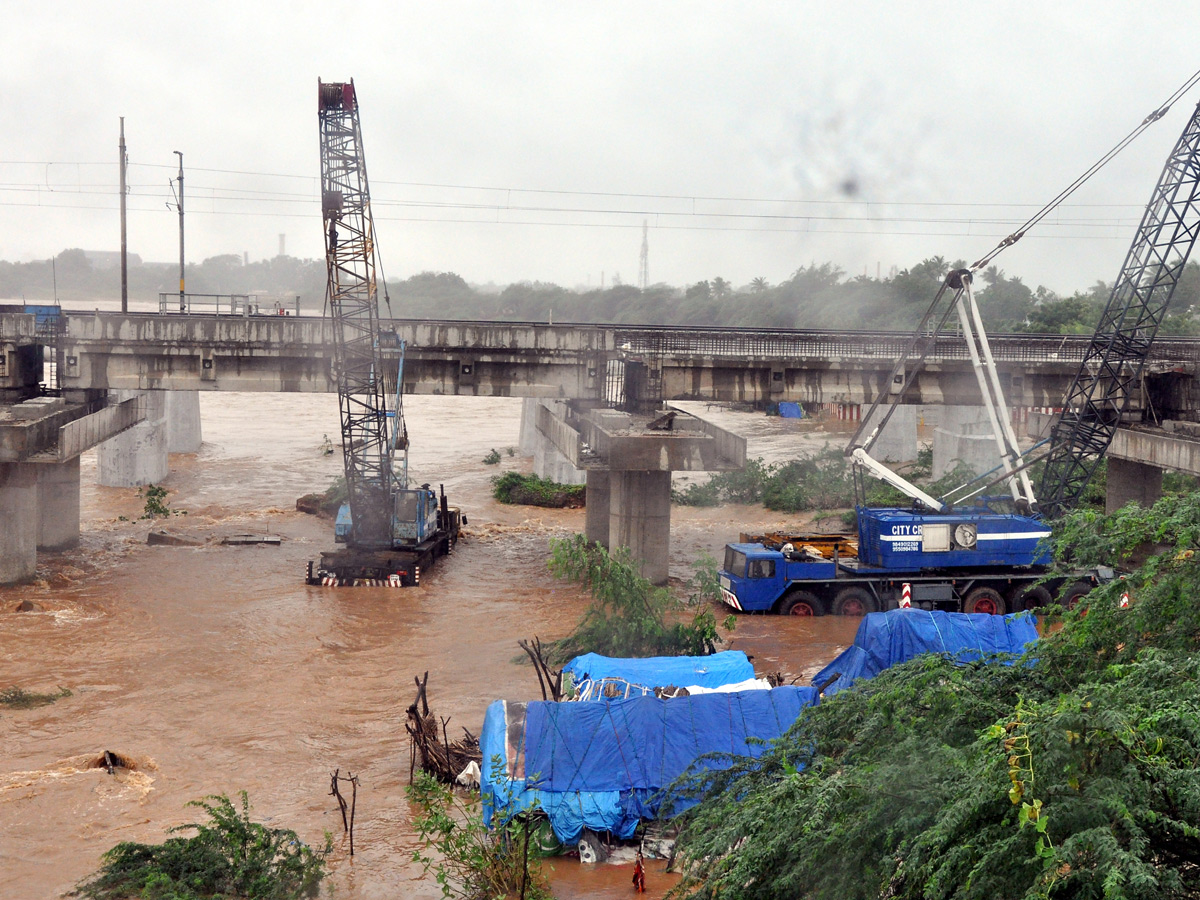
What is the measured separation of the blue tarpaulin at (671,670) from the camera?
57.5 ft

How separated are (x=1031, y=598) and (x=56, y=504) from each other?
90.8 feet

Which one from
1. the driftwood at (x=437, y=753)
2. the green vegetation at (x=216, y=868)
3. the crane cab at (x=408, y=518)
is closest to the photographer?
the green vegetation at (x=216, y=868)

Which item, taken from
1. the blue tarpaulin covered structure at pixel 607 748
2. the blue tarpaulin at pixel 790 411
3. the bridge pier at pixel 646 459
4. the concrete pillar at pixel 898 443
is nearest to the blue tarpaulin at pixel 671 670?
the blue tarpaulin covered structure at pixel 607 748

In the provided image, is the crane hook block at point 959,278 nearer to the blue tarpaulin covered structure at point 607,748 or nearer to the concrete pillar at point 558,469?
the blue tarpaulin covered structure at point 607,748

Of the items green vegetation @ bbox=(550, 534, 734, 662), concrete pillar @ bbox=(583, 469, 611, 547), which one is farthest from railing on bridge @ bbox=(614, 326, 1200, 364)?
green vegetation @ bbox=(550, 534, 734, 662)

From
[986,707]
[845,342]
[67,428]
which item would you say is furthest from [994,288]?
[986,707]

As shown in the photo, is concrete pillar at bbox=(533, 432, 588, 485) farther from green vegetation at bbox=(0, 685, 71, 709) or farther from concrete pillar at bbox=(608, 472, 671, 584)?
green vegetation at bbox=(0, 685, 71, 709)

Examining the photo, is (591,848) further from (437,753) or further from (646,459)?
(646,459)

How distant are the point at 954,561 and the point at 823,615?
3.26m

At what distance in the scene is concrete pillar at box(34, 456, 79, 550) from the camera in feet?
113

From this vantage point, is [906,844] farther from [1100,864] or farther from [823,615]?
[823,615]

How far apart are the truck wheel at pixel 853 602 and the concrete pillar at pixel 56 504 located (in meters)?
22.8

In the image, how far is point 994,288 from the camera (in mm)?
105438

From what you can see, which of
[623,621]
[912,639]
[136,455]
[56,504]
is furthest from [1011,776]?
[136,455]
